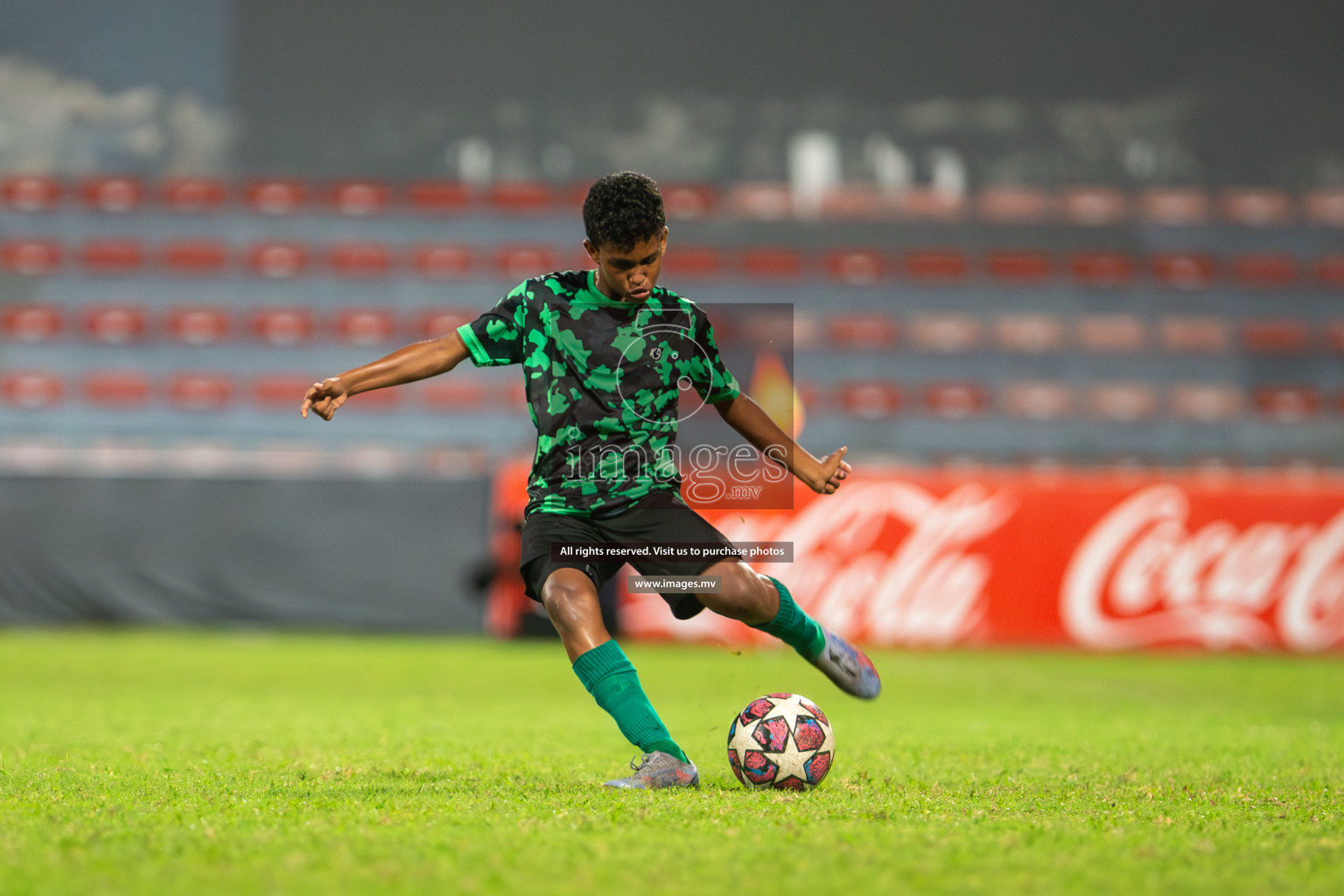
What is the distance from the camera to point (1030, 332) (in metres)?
20.5

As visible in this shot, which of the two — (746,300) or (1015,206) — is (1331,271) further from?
(746,300)

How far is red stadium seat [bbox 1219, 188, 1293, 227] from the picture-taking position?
21.0 meters

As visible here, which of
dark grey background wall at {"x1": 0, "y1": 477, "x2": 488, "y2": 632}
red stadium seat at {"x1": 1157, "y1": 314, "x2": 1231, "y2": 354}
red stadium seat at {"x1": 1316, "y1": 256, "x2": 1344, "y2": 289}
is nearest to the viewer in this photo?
dark grey background wall at {"x1": 0, "y1": 477, "x2": 488, "y2": 632}

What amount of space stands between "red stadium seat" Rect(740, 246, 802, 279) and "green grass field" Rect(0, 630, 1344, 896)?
43.2 feet

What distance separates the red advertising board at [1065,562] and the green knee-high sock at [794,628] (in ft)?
28.1

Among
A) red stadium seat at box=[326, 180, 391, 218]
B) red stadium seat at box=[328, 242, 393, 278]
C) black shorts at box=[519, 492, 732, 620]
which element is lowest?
black shorts at box=[519, 492, 732, 620]

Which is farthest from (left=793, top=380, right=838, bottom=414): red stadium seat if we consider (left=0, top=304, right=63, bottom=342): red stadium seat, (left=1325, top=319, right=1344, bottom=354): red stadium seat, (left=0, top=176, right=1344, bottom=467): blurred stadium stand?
(left=0, top=304, right=63, bottom=342): red stadium seat

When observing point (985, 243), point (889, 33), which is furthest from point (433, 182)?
point (985, 243)

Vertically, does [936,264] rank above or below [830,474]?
above

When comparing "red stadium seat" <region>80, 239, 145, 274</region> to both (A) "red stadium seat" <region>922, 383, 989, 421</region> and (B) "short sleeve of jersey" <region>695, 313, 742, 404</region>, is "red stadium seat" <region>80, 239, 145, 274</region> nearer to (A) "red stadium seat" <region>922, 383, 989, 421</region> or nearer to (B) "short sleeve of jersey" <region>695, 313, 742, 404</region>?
(A) "red stadium seat" <region>922, 383, 989, 421</region>

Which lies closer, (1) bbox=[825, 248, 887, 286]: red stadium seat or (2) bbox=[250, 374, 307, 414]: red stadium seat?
(2) bbox=[250, 374, 307, 414]: red stadium seat

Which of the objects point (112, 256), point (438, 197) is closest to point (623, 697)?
point (438, 197)

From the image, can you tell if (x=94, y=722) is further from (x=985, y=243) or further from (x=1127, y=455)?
(x=985, y=243)

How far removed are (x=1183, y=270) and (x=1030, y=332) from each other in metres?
2.90
